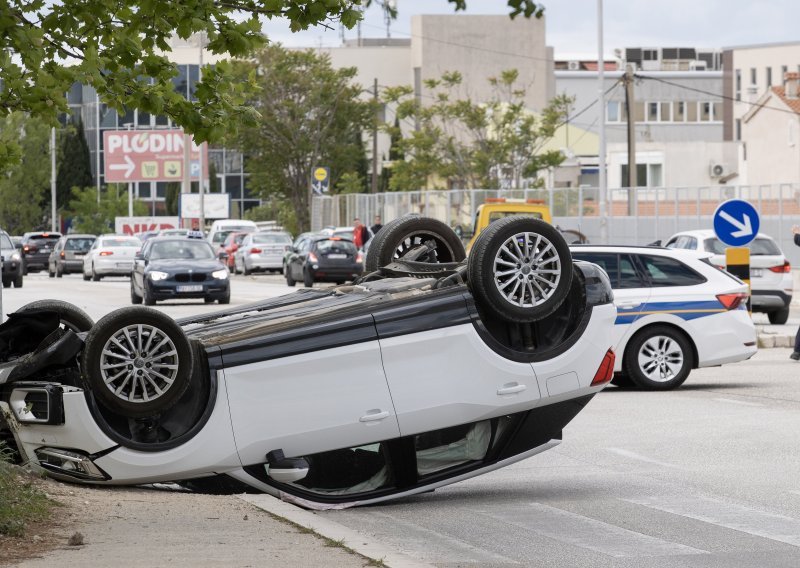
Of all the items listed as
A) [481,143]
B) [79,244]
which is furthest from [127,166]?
[79,244]

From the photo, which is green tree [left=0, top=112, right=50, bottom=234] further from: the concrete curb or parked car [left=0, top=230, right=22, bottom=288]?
the concrete curb

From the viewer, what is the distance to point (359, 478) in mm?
9859

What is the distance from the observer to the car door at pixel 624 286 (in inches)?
663

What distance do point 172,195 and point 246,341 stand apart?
11339cm

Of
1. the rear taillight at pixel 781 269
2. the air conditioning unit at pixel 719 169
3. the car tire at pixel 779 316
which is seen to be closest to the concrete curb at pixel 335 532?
the rear taillight at pixel 781 269

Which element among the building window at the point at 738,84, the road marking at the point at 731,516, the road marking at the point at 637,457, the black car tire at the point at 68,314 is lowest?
the road marking at the point at 637,457

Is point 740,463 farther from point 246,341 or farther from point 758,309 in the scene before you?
point 758,309

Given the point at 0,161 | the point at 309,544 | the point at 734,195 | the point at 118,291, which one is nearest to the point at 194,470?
the point at 309,544

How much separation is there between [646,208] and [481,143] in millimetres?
21620

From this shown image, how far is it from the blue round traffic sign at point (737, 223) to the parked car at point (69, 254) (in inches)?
1536

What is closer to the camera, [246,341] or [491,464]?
[246,341]

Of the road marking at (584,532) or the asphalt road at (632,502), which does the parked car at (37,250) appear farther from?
the road marking at (584,532)

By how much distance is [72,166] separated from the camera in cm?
11744

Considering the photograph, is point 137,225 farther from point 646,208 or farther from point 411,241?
point 411,241
